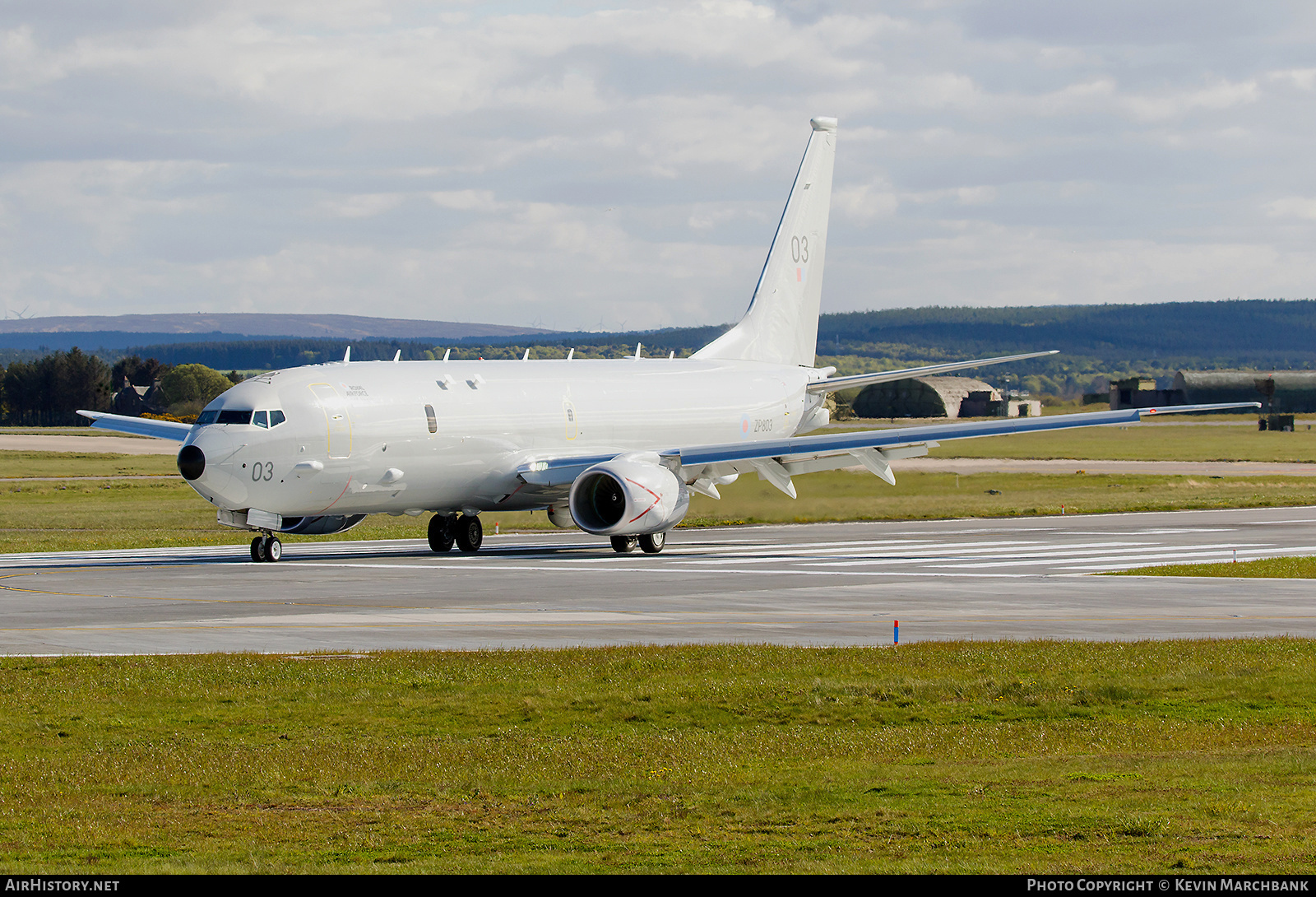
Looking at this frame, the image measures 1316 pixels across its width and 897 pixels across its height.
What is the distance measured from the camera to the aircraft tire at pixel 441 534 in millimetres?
39781

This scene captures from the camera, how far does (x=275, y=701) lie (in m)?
17.2

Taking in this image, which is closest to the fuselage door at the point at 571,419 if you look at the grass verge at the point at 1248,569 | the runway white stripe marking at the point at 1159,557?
the runway white stripe marking at the point at 1159,557

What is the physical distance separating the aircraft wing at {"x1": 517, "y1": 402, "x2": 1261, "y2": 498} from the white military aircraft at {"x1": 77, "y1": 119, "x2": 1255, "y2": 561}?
0.18 feet

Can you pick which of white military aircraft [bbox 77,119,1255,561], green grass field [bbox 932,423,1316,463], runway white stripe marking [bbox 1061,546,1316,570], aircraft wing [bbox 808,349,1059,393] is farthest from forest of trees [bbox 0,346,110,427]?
runway white stripe marking [bbox 1061,546,1316,570]

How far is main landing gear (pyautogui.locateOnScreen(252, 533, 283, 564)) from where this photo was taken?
3581cm

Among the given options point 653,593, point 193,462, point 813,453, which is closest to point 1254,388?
point 813,453

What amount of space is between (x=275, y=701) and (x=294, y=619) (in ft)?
25.8

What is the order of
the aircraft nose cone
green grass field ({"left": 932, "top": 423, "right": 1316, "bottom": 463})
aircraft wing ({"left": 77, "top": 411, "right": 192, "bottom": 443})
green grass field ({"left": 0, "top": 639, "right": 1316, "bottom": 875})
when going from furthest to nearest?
green grass field ({"left": 932, "top": 423, "right": 1316, "bottom": 463})
aircraft wing ({"left": 77, "top": 411, "right": 192, "bottom": 443})
the aircraft nose cone
green grass field ({"left": 0, "top": 639, "right": 1316, "bottom": 875})

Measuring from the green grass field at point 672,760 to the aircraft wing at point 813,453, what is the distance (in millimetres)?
16697

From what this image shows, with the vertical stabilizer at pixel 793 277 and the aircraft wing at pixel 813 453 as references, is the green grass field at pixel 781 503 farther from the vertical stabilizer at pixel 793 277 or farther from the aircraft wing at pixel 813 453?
the aircraft wing at pixel 813 453

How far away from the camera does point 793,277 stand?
5038 centimetres

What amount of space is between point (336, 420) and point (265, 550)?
4.01 meters

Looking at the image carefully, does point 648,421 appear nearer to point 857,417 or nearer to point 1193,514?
point 1193,514

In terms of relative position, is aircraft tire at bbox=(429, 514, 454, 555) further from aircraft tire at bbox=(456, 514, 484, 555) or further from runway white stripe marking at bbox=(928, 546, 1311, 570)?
runway white stripe marking at bbox=(928, 546, 1311, 570)
